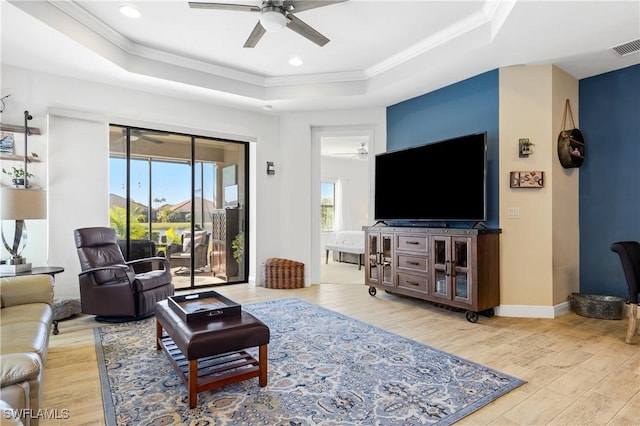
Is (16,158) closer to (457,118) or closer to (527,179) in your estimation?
(457,118)

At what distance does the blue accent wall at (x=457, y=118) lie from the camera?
4086mm

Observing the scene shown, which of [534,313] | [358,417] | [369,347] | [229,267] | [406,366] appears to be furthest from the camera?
[229,267]

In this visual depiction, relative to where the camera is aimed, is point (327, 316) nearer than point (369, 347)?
No

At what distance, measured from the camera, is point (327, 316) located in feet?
12.9

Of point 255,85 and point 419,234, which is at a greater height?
point 255,85

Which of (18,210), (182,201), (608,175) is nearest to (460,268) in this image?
(608,175)

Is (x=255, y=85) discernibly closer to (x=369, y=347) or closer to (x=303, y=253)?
(x=303, y=253)

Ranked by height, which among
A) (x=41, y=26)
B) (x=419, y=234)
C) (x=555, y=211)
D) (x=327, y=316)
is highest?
(x=41, y=26)

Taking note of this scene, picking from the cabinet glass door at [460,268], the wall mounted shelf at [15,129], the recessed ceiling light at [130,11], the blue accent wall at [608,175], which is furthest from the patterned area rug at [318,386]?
the recessed ceiling light at [130,11]

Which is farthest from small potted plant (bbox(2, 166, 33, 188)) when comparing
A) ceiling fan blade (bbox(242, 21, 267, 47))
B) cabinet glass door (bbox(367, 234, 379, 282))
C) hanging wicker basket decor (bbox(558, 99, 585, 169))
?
hanging wicker basket decor (bbox(558, 99, 585, 169))

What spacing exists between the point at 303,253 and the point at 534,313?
3.35 m

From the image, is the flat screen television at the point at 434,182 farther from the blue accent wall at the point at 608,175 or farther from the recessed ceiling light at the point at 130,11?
the recessed ceiling light at the point at 130,11

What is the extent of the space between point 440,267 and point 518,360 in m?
1.38

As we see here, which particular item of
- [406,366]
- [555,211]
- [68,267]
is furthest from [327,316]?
[68,267]
